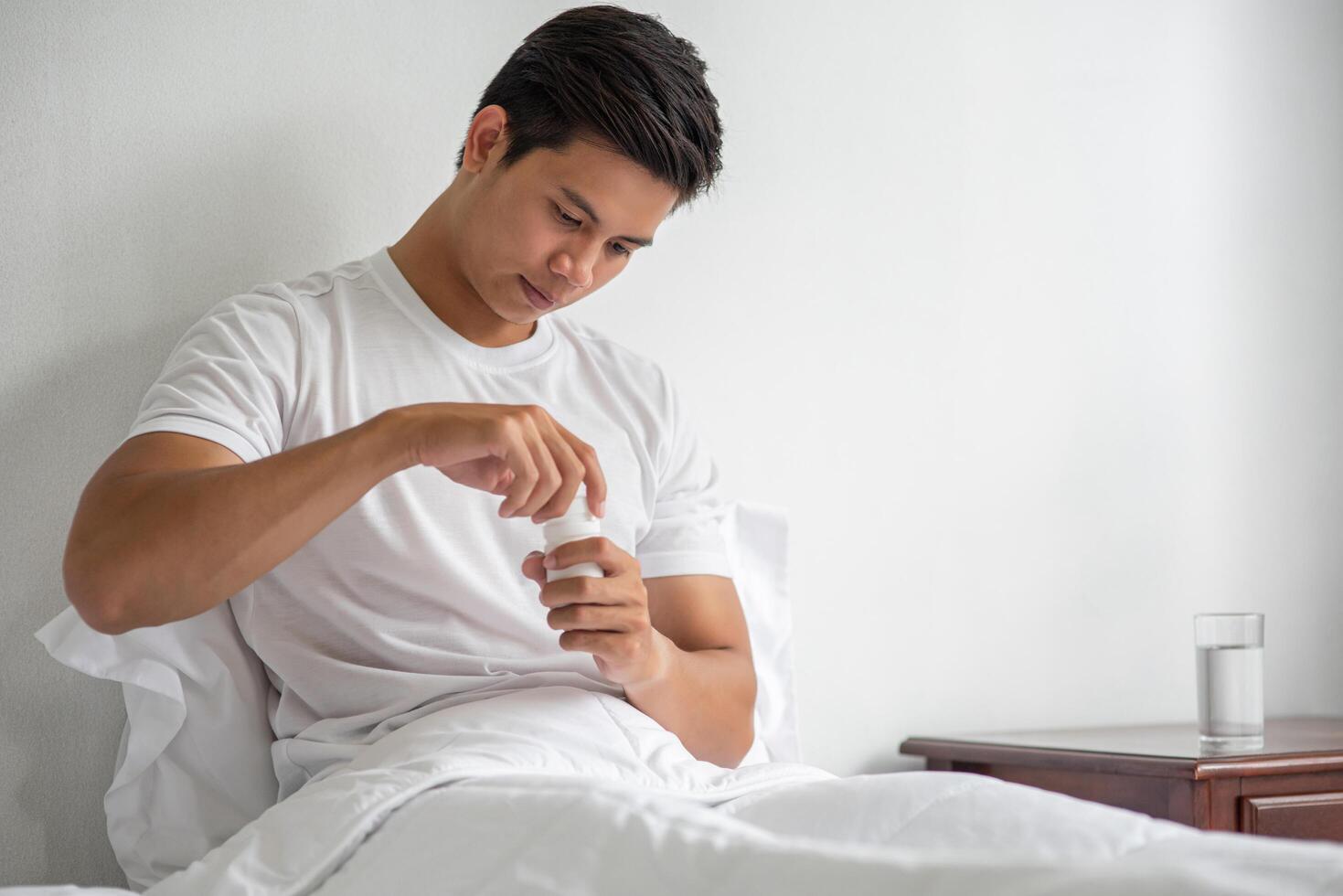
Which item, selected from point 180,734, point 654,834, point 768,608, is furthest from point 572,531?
point 768,608

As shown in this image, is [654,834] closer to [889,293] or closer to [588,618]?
[588,618]

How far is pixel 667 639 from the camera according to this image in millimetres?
1138

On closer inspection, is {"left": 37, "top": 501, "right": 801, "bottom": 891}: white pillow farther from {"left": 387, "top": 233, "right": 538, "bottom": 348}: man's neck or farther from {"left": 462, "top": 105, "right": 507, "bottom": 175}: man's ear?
{"left": 462, "top": 105, "right": 507, "bottom": 175}: man's ear

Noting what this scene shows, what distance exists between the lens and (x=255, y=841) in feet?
2.60

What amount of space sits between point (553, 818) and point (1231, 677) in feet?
3.71

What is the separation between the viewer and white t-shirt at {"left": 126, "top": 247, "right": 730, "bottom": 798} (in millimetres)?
1046

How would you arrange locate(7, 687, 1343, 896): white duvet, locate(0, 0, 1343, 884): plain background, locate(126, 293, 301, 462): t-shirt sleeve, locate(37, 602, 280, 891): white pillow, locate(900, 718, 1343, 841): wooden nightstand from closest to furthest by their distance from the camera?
locate(7, 687, 1343, 896): white duvet, locate(126, 293, 301, 462): t-shirt sleeve, locate(37, 602, 280, 891): white pillow, locate(0, 0, 1343, 884): plain background, locate(900, 718, 1343, 841): wooden nightstand

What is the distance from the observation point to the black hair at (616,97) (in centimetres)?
111

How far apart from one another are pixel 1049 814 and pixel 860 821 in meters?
0.12

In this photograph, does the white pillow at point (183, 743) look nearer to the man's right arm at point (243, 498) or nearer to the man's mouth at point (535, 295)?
the man's right arm at point (243, 498)

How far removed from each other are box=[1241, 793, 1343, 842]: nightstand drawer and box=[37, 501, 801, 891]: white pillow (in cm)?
109

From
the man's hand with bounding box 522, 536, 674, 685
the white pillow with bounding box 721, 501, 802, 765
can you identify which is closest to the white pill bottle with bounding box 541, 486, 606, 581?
the man's hand with bounding box 522, 536, 674, 685

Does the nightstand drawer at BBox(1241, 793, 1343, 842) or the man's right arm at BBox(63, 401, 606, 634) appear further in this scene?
the nightstand drawer at BBox(1241, 793, 1343, 842)

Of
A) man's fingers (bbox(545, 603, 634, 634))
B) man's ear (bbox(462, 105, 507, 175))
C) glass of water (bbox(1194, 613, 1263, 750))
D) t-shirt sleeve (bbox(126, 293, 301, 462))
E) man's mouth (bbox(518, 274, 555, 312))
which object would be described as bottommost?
glass of water (bbox(1194, 613, 1263, 750))
